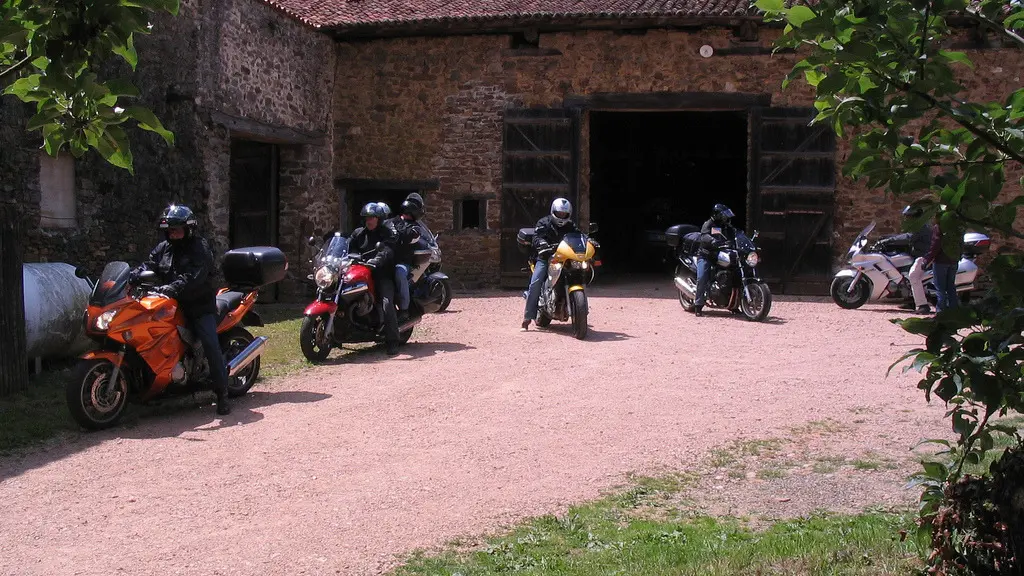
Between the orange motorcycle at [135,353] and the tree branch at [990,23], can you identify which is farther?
the orange motorcycle at [135,353]

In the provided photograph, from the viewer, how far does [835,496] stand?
5391 mm

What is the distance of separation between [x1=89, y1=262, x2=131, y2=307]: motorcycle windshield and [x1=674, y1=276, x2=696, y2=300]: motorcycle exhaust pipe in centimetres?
758

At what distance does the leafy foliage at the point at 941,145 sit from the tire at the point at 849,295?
10963 millimetres

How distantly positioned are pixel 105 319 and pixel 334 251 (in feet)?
10.8

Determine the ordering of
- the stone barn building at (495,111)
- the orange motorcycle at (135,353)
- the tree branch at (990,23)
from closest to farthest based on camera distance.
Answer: the tree branch at (990,23), the orange motorcycle at (135,353), the stone barn building at (495,111)

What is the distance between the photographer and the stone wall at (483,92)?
1644 cm

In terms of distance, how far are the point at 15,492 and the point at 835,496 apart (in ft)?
13.8

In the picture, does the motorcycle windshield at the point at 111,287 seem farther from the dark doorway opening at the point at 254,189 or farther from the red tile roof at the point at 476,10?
the dark doorway opening at the point at 254,189

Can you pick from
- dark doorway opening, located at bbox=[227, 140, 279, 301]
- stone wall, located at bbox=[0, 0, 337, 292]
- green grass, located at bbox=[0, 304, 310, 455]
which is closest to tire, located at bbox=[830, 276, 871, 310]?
green grass, located at bbox=[0, 304, 310, 455]

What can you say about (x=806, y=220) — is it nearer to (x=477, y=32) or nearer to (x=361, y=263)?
(x=477, y=32)

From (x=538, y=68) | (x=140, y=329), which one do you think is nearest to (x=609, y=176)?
(x=538, y=68)

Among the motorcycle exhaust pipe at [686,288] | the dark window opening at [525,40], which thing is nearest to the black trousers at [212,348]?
the motorcycle exhaust pipe at [686,288]

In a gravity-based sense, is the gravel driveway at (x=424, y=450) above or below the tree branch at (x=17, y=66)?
below

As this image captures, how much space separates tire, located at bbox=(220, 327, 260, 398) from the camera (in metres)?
7.99
